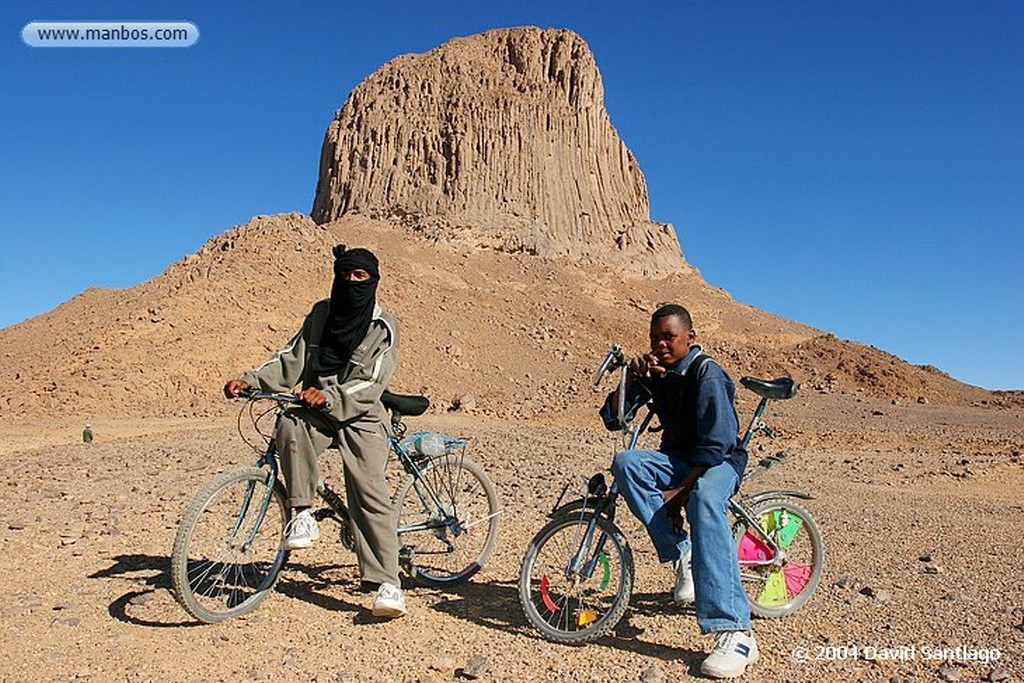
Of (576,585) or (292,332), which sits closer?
(576,585)

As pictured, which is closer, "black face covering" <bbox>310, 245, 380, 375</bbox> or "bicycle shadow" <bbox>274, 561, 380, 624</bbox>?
"black face covering" <bbox>310, 245, 380, 375</bbox>

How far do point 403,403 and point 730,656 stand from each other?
2.46 metres

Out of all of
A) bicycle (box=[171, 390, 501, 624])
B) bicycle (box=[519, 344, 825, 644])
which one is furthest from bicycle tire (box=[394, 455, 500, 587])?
bicycle (box=[519, 344, 825, 644])

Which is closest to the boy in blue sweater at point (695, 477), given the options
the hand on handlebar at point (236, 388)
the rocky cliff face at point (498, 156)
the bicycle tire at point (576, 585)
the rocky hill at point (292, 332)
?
the bicycle tire at point (576, 585)

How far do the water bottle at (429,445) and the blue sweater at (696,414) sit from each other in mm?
1356

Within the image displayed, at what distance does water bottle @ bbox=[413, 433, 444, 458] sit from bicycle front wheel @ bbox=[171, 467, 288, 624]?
960 millimetres

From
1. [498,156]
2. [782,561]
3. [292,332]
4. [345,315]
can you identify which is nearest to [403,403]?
[345,315]

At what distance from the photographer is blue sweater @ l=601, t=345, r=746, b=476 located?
398 centimetres

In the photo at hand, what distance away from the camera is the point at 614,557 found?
169 inches

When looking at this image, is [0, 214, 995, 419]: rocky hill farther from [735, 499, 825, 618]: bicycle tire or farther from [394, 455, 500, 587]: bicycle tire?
[735, 499, 825, 618]: bicycle tire

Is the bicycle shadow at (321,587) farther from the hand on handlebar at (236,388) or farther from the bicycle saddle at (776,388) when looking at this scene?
the bicycle saddle at (776,388)

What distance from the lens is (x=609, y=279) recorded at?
58125 mm

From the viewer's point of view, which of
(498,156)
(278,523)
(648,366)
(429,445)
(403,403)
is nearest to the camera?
(648,366)

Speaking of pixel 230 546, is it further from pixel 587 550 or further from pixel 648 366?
pixel 648 366
